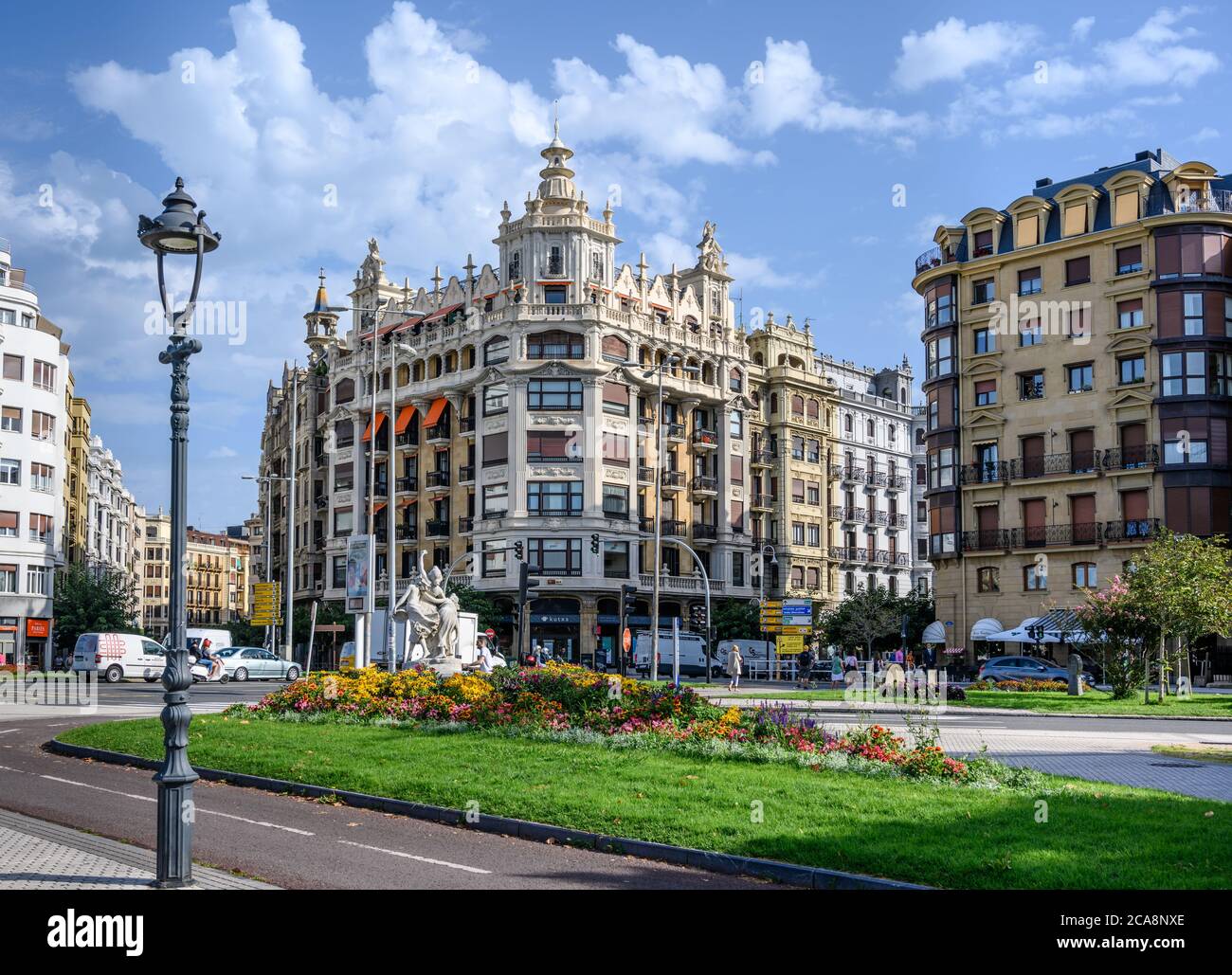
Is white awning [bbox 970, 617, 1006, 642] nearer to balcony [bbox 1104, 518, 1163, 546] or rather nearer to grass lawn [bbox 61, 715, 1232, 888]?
balcony [bbox 1104, 518, 1163, 546]

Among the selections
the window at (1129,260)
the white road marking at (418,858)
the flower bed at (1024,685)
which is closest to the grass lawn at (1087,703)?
the flower bed at (1024,685)

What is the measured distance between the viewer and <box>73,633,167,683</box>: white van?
51.9 meters

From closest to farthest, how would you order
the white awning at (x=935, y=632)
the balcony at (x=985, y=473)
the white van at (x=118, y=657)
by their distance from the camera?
1. the white van at (x=118, y=657)
2. the balcony at (x=985, y=473)
3. the white awning at (x=935, y=632)

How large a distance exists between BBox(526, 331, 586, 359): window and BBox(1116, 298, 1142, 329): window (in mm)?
26360

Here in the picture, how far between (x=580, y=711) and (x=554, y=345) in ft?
161

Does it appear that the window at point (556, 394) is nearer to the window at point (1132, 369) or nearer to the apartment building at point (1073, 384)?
the apartment building at point (1073, 384)

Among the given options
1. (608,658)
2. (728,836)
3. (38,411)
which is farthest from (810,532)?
(728,836)

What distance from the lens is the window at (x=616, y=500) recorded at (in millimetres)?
66062

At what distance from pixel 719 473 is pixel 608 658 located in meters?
14.9

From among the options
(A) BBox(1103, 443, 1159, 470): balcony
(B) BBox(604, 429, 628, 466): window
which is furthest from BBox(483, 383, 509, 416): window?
(A) BBox(1103, 443, 1159, 470): balcony

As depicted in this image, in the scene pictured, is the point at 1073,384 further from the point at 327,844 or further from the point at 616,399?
the point at 327,844

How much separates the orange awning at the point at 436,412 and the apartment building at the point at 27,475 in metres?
22.4

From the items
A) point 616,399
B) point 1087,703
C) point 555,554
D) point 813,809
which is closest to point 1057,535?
point 1087,703

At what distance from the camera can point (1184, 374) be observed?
5166cm
